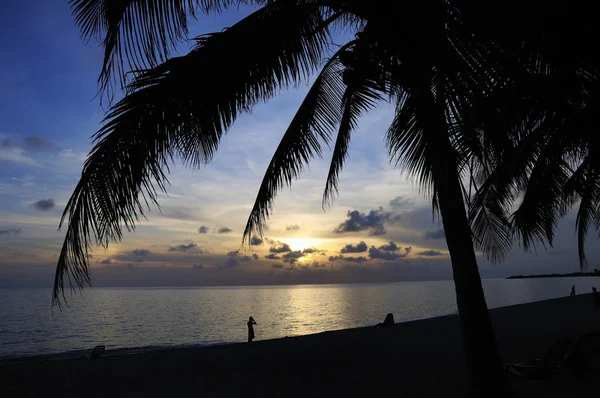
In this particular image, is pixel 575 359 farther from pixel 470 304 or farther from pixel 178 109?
pixel 178 109

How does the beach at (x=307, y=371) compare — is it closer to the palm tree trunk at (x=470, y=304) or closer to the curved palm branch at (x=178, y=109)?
the palm tree trunk at (x=470, y=304)

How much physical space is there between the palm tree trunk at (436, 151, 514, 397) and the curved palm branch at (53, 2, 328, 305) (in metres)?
2.32

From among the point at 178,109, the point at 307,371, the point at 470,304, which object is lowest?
the point at 307,371

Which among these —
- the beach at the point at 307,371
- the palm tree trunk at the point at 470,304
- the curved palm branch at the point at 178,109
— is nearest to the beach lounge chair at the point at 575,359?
the beach at the point at 307,371

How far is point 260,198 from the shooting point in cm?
A: 622

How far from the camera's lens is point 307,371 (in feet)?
35.2

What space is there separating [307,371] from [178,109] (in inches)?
331

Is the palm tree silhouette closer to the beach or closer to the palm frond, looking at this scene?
the palm frond

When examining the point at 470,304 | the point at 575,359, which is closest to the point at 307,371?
the point at 575,359

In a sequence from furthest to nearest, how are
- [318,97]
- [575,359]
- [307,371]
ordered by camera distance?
[307,371]
[575,359]
[318,97]

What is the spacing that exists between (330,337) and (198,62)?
14.5 meters

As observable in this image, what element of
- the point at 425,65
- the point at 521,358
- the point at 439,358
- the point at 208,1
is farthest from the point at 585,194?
the point at 208,1

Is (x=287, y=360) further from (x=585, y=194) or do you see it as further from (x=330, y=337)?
(x=585, y=194)

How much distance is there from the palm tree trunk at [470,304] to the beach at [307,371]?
94.2 inches
